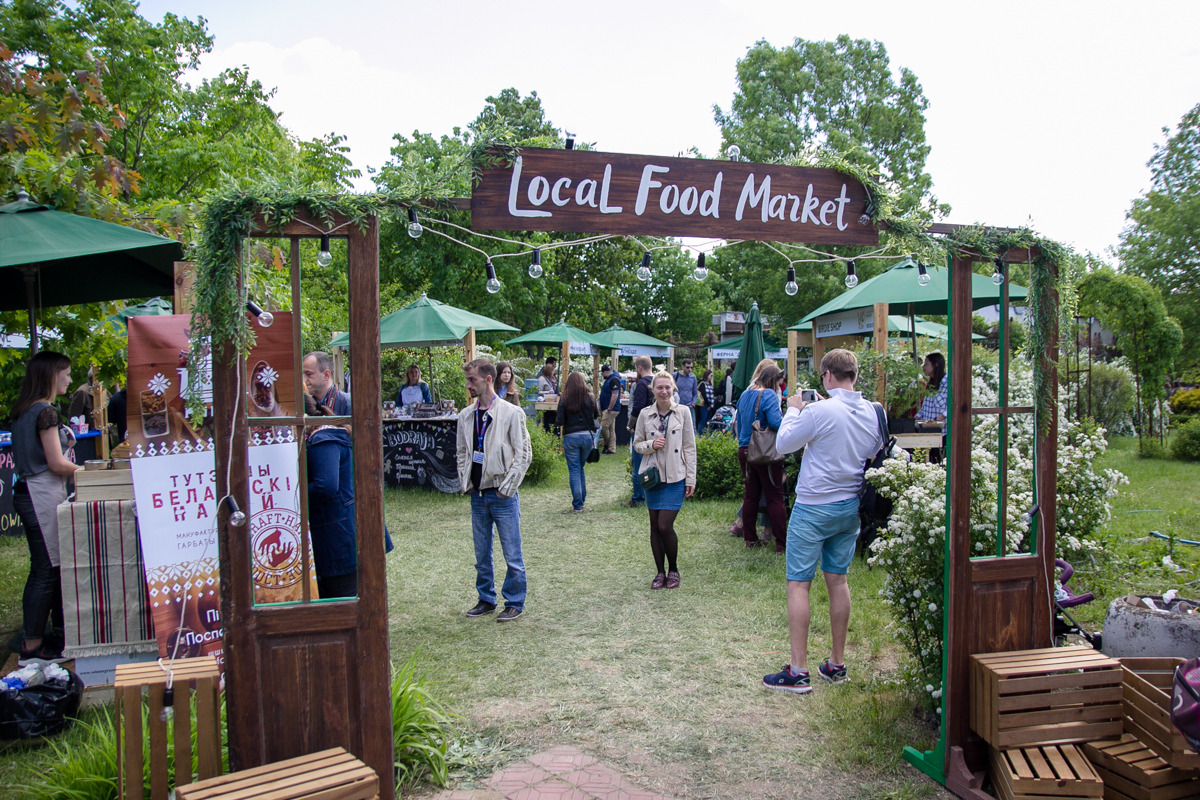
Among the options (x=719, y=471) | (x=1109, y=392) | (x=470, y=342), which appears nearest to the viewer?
A: (x=719, y=471)

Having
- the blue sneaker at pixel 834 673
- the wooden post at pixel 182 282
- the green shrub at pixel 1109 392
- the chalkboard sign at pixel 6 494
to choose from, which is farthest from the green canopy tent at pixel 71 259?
the green shrub at pixel 1109 392

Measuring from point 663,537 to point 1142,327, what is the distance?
1237cm

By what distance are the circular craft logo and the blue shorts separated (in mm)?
2531

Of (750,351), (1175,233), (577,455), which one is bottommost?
(577,455)

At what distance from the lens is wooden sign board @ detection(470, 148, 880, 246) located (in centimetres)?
304

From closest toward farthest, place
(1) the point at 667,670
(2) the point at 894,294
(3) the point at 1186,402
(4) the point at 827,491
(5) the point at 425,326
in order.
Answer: (4) the point at 827,491 → (1) the point at 667,670 → (2) the point at 894,294 → (5) the point at 425,326 → (3) the point at 1186,402

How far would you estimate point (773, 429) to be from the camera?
21.7 ft

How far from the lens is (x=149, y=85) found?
43.3ft

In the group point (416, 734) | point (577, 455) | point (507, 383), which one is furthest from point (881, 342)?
point (416, 734)

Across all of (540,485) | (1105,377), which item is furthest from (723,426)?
(1105,377)

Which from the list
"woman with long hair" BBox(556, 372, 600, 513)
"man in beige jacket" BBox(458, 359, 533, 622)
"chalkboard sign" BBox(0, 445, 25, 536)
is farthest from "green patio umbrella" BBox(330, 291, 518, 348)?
"man in beige jacket" BBox(458, 359, 533, 622)

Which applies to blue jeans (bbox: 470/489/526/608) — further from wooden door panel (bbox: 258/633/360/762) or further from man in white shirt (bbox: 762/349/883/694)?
wooden door panel (bbox: 258/633/360/762)

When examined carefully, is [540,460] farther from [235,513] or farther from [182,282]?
[235,513]

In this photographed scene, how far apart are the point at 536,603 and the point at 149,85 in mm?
12528
